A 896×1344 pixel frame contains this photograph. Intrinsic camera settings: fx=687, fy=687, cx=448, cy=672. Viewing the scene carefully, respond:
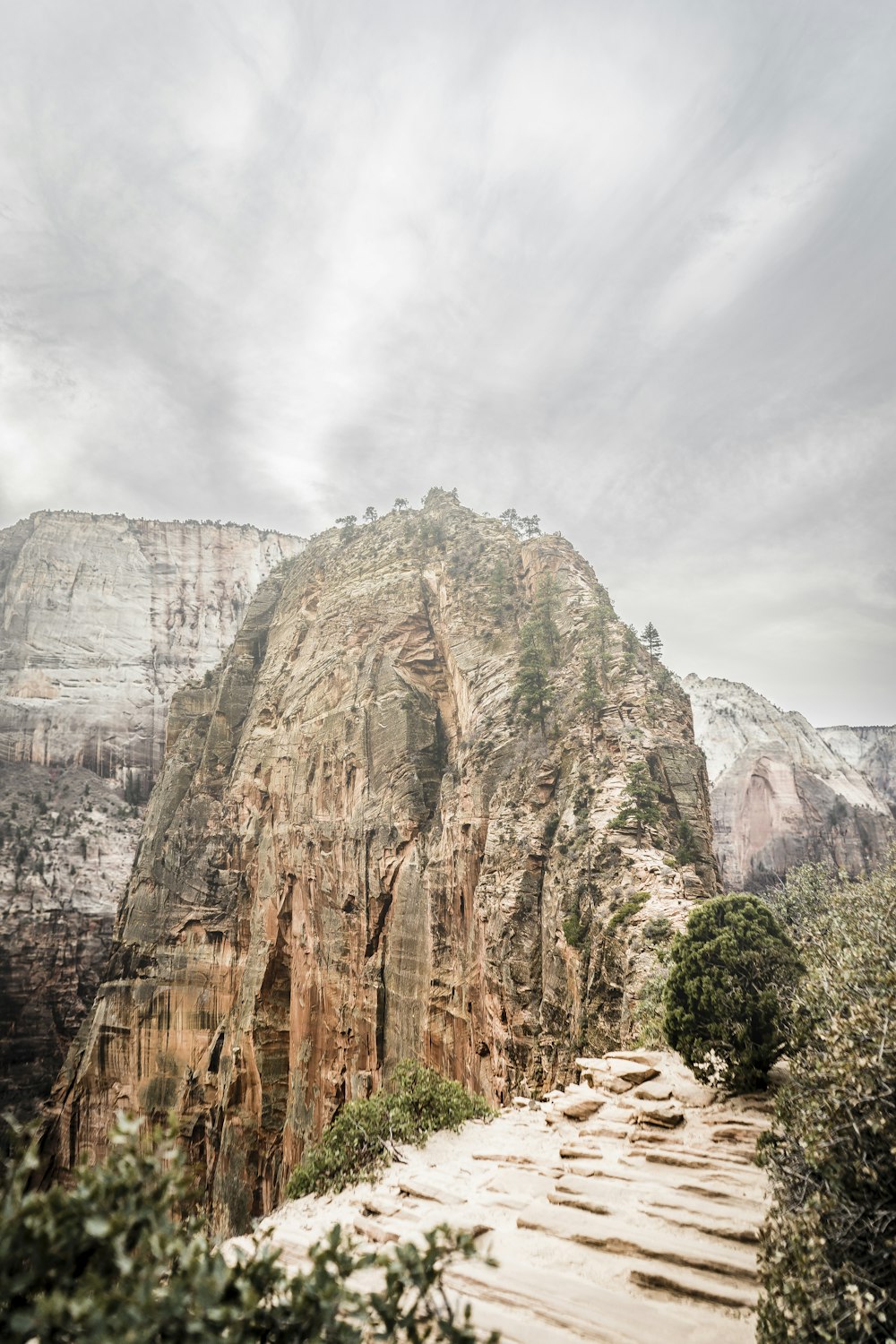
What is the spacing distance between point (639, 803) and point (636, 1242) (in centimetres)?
1729

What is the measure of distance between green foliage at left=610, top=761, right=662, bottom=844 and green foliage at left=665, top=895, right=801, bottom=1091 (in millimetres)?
10373

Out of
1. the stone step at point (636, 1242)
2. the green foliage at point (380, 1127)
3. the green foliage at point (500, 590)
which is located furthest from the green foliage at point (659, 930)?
the green foliage at point (500, 590)

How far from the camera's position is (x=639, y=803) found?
84.3 ft

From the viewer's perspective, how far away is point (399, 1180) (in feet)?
42.3

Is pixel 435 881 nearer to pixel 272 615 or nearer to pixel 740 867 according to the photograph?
pixel 272 615

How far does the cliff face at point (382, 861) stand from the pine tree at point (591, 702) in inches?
13.7

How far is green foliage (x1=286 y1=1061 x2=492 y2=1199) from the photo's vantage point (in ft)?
48.7

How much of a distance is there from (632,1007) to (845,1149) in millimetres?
12884

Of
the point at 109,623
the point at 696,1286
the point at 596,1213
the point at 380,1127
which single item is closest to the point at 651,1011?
the point at 380,1127

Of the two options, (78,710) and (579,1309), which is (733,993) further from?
(78,710)

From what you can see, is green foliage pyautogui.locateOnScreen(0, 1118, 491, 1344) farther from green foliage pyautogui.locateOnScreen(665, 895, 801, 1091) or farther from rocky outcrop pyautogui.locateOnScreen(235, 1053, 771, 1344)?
green foliage pyautogui.locateOnScreen(665, 895, 801, 1091)

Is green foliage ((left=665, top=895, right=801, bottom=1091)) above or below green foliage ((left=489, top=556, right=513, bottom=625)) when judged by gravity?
below

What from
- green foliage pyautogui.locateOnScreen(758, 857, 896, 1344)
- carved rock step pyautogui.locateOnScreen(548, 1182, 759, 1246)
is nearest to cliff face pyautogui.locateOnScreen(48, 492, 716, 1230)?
carved rock step pyautogui.locateOnScreen(548, 1182, 759, 1246)

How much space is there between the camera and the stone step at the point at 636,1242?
8.67 m
